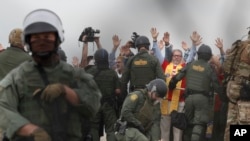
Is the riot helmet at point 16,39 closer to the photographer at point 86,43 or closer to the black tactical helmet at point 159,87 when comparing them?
the black tactical helmet at point 159,87

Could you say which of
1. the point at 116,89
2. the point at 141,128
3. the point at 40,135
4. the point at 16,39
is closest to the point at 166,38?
the point at 116,89

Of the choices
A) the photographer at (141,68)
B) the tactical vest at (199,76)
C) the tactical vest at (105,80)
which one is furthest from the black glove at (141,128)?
the tactical vest at (199,76)

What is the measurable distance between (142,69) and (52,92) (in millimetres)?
5463

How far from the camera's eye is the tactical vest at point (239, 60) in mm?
7281

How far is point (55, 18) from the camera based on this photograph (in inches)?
132

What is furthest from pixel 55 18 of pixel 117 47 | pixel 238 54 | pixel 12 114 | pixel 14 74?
pixel 117 47

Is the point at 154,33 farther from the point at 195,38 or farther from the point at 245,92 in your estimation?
the point at 245,92

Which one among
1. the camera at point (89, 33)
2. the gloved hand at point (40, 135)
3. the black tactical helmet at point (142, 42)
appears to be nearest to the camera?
the gloved hand at point (40, 135)

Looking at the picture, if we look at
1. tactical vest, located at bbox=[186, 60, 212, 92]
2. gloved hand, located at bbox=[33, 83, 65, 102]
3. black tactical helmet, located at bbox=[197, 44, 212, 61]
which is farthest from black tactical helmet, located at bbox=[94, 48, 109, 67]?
gloved hand, located at bbox=[33, 83, 65, 102]

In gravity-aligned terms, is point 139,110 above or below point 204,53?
below

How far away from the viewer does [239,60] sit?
743 cm

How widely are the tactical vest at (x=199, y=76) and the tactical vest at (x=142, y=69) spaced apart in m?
0.55

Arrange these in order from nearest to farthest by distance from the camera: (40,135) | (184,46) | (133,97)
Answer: (40,135) < (133,97) < (184,46)

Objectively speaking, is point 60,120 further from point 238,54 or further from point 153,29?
point 153,29
